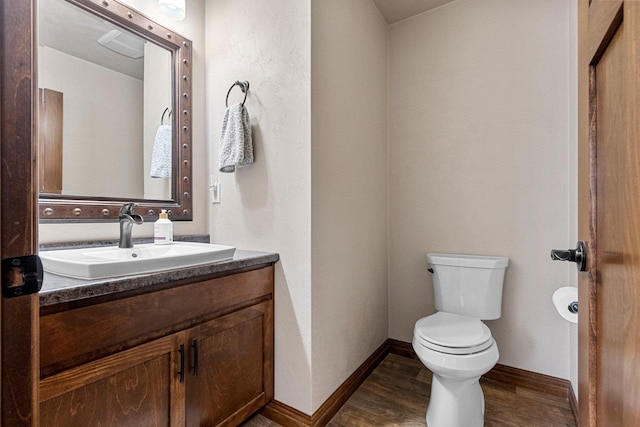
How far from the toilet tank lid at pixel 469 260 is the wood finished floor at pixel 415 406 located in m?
0.72

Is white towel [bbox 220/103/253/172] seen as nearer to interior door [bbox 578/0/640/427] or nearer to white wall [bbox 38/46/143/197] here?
white wall [bbox 38/46/143/197]

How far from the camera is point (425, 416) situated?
156 cm

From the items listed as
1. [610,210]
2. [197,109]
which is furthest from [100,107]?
[610,210]

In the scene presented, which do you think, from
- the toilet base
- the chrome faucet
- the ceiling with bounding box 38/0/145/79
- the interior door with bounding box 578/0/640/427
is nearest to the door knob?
the interior door with bounding box 578/0/640/427

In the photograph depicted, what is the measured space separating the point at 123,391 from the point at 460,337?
1.36 meters

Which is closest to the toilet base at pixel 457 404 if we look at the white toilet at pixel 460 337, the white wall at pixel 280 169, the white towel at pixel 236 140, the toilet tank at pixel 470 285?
the white toilet at pixel 460 337

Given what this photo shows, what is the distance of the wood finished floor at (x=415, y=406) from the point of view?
153 cm

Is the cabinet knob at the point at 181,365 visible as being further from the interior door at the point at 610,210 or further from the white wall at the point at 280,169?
the interior door at the point at 610,210

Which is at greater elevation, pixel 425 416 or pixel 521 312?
pixel 521 312

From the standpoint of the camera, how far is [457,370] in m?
1.34

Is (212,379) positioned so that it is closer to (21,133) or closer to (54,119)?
(21,133)

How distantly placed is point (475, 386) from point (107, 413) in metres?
1.48

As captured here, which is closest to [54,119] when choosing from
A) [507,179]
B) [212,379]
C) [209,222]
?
[209,222]

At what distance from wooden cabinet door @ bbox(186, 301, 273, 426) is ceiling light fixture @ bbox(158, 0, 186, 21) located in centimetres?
159
